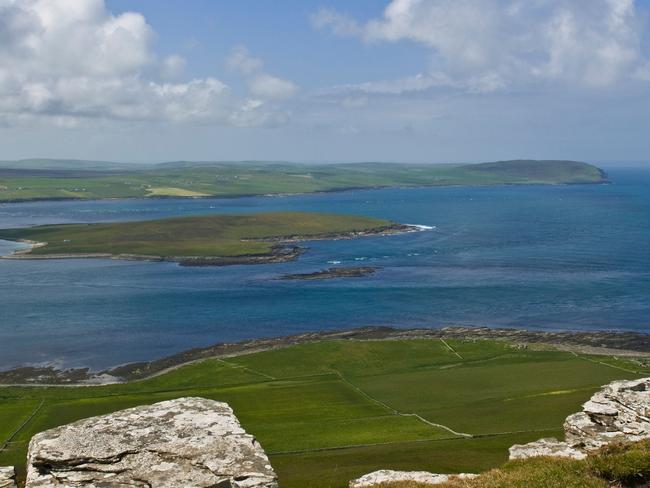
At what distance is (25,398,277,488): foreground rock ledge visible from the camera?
1516cm

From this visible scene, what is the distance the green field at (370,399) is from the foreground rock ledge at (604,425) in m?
8.87

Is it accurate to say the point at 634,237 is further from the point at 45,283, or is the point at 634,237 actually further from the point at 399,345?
the point at 45,283

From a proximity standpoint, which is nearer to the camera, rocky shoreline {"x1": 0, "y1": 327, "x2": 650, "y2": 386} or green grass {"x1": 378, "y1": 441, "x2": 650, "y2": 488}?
green grass {"x1": 378, "y1": 441, "x2": 650, "y2": 488}

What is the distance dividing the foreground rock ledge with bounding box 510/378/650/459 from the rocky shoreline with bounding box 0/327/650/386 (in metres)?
59.1

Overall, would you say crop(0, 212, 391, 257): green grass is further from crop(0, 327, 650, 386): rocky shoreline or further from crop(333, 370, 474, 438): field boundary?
crop(333, 370, 474, 438): field boundary

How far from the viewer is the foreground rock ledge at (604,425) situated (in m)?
21.2

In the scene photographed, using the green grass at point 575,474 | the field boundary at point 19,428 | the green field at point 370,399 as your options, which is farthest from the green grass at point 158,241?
the green grass at point 575,474

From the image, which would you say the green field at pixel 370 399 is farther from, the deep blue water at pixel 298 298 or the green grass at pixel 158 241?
the green grass at pixel 158 241

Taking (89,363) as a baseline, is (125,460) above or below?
above

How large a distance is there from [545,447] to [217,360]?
64.0 m

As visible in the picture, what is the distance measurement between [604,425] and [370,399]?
38.5 m

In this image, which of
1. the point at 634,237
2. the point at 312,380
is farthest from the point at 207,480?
the point at 634,237

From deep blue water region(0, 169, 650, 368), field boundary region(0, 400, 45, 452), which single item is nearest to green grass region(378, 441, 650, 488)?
field boundary region(0, 400, 45, 452)

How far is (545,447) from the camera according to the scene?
21375mm
